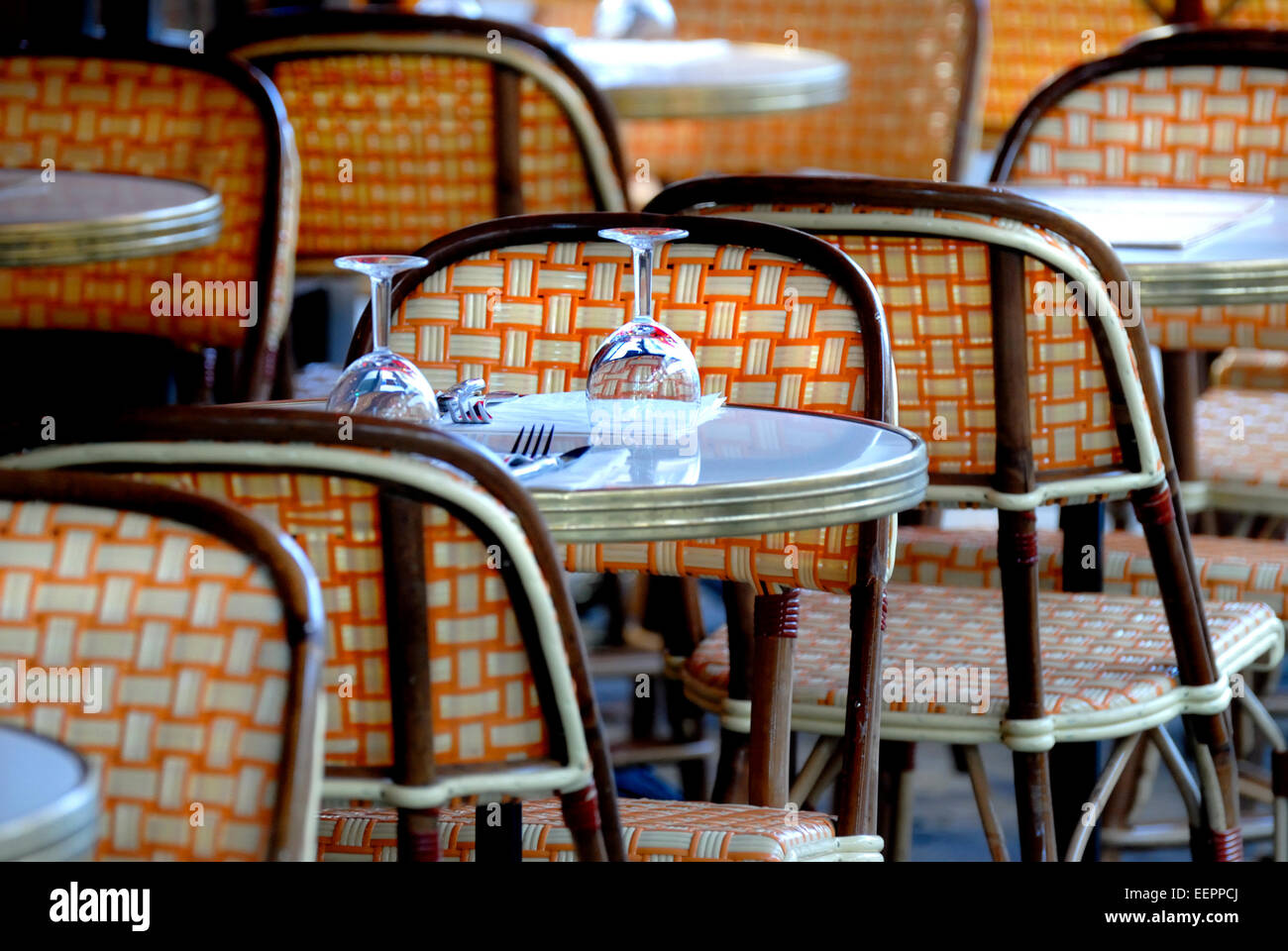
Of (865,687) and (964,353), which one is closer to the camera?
(865,687)

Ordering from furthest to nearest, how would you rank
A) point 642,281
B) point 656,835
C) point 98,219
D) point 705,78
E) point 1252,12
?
point 1252,12 → point 705,78 → point 98,219 → point 642,281 → point 656,835

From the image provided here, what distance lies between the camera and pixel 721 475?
165 cm

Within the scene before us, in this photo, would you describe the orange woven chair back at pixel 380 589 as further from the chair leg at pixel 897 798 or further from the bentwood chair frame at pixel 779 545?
the chair leg at pixel 897 798

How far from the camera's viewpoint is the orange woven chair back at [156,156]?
10.5 ft

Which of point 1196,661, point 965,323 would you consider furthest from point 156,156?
point 1196,661

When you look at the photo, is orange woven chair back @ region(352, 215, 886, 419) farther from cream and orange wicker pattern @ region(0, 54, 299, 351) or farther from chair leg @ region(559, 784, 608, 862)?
cream and orange wicker pattern @ region(0, 54, 299, 351)

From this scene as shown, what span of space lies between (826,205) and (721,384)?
8.8 inches

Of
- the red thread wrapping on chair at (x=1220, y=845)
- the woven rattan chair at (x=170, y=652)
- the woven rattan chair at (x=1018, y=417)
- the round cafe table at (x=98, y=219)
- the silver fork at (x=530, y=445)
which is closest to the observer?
the woven rattan chair at (x=170, y=652)

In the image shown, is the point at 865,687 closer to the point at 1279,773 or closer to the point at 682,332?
the point at 682,332

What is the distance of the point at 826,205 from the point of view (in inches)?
86.8

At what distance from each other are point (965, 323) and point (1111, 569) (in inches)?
26.9

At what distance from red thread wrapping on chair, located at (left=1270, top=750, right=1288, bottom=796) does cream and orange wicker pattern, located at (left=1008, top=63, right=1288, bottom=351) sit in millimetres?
982

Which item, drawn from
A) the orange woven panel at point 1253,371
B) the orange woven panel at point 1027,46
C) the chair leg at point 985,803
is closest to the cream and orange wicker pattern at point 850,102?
the orange woven panel at point 1027,46

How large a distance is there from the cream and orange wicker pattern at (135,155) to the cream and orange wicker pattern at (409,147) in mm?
174
